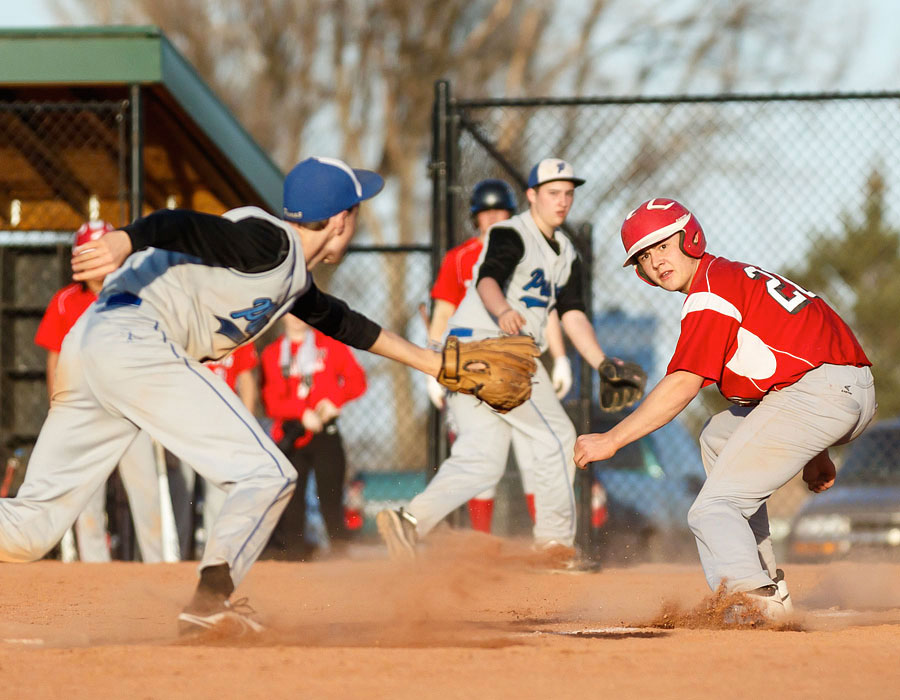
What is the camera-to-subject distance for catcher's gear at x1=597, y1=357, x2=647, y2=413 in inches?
257

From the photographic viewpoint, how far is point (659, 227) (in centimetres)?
450

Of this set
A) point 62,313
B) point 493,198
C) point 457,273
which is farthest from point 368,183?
point 62,313

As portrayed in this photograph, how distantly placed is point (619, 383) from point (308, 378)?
2.80 m

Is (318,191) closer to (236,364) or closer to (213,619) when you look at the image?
(213,619)

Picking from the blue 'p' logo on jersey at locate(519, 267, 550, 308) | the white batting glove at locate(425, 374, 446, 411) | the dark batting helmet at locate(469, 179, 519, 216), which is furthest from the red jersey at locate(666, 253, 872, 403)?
the white batting glove at locate(425, 374, 446, 411)

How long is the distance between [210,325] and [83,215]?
7.55 meters

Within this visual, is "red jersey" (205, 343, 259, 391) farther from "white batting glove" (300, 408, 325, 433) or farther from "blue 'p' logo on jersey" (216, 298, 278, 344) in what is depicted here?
"blue 'p' logo on jersey" (216, 298, 278, 344)

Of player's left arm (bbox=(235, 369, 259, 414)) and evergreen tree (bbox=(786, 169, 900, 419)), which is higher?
evergreen tree (bbox=(786, 169, 900, 419))

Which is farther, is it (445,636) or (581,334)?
(581,334)

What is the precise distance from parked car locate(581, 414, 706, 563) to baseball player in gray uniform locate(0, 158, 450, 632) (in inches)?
177

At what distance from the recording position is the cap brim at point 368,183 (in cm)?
471

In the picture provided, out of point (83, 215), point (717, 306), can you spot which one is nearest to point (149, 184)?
point (83, 215)

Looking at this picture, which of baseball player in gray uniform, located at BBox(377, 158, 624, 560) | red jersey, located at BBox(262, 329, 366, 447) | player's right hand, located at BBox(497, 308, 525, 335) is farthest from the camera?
Result: red jersey, located at BBox(262, 329, 366, 447)

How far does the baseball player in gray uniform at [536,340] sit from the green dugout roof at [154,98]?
335cm
